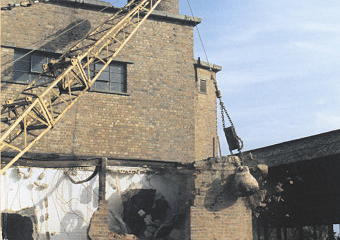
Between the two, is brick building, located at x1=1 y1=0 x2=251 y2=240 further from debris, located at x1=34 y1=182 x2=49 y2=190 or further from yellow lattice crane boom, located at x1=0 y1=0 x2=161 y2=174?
yellow lattice crane boom, located at x1=0 y1=0 x2=161 y2=174

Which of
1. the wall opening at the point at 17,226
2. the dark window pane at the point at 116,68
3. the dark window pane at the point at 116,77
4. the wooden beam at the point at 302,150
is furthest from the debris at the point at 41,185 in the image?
the wooden beam at the point at 302,150

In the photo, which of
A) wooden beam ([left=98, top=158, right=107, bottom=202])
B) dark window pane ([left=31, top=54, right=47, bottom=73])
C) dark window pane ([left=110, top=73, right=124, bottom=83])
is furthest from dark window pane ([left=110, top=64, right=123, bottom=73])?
wooden beam ([left=98, top=158, right=107, bottom=202])

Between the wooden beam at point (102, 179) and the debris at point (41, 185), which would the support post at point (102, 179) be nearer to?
the wooden beam at point (102, 179)

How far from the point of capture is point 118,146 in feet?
55.8

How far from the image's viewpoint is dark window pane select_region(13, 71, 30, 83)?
1633cm

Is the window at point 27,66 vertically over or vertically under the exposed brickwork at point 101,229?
over

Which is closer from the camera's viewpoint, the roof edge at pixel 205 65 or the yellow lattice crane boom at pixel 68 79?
the yellow lattice crane boom at pixel 68 79

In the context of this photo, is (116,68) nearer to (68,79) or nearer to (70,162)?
(68,79)

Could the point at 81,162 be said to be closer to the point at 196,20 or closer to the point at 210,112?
the point at 196,20

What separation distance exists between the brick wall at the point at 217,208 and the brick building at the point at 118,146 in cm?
3

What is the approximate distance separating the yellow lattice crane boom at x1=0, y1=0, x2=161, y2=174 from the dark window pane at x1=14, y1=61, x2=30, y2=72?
0.59 m

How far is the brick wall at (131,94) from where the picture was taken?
1650 centimetres

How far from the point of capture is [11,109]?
544 inches

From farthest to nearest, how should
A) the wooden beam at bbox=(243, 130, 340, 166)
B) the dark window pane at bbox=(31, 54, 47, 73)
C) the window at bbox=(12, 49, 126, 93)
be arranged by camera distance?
1. the dark window pane at bbox=(31, 54, 47, 73)
2. the window at bbox=(12, 49, 126, 93)
3. the wooden beam at bbox=(243, 130, 340, 166)
